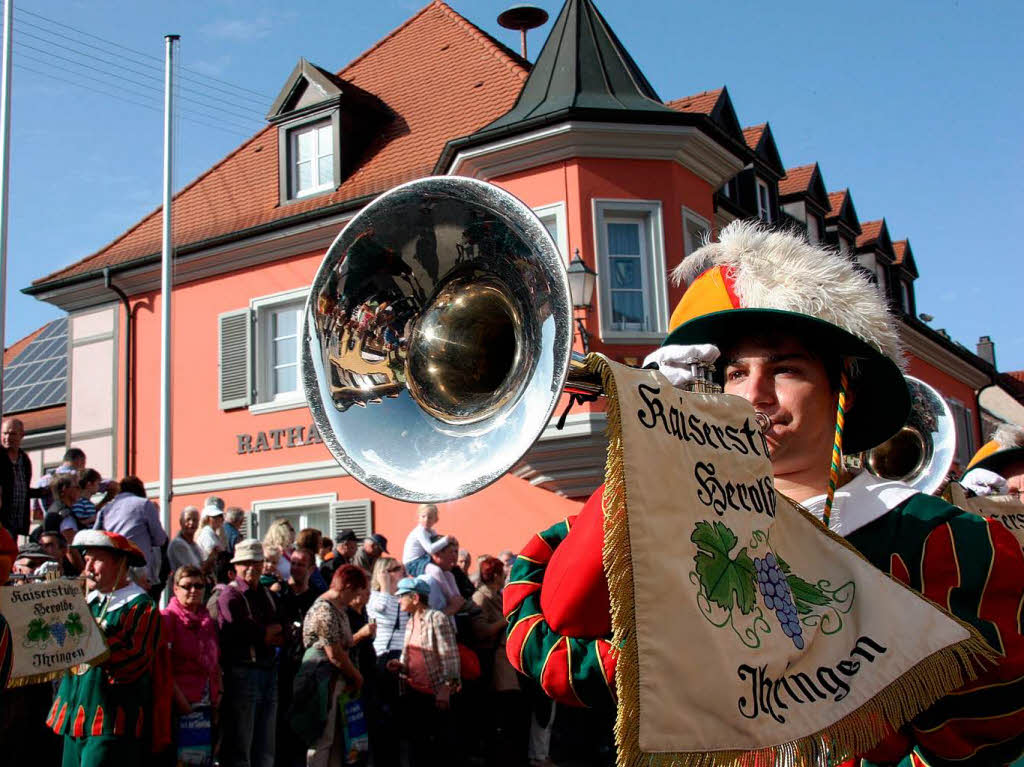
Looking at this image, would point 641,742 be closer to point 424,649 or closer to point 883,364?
point 883,364

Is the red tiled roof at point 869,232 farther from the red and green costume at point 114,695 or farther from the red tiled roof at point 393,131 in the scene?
the red and green costume at point 114,695

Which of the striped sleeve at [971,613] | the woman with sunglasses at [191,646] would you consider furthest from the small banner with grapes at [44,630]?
the striped sleeve at [971,613]

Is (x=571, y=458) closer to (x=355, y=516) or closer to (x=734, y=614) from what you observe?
(x=355, y=516)

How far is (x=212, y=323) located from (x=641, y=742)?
58.3 ft

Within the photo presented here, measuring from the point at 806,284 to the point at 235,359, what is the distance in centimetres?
1624

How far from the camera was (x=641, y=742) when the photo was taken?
5.97ft

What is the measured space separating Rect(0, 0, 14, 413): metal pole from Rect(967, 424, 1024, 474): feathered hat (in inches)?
416

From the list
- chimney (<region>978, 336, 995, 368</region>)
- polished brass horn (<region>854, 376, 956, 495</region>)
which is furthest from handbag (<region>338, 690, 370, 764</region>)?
chimney (<region>978, 336, 995, 368</region>)

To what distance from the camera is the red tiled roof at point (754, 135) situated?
832 inches

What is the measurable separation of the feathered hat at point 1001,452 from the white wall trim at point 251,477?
11.2 m

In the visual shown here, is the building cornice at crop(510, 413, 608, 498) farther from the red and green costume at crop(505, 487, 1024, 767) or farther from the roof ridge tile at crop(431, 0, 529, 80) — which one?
the red and green costume at crop(505, 487, 1024, 767)

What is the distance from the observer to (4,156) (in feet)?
46.3

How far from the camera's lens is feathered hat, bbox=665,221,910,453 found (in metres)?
2.77

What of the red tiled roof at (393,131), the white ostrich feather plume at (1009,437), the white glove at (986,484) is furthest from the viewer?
the red tiled roof at (393,131)
